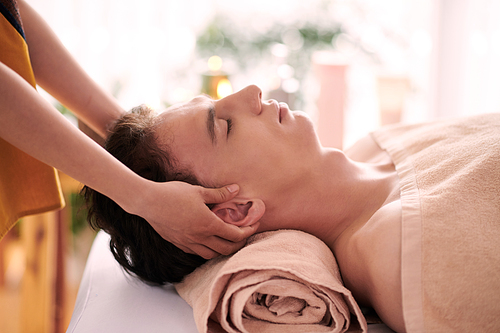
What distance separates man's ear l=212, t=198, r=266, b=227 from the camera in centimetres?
105

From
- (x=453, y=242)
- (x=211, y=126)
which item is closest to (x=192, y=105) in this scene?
(x=211, y=126)

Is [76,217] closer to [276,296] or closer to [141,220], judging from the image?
[141,220]

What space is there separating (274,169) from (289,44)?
8.03 feet

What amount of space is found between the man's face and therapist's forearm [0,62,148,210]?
0.27 metres

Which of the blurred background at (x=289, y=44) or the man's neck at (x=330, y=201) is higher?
the blurred background at (x=289, y=44)

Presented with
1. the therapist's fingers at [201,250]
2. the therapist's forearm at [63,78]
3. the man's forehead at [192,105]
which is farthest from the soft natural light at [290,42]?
the therapist's fingers at [201,250]

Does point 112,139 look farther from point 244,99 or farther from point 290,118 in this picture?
point 290,118

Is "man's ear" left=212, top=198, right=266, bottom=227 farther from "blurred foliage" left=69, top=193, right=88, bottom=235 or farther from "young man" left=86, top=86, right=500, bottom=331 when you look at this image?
"blurred foliage" left=69, top=193, right=88, bottom=235

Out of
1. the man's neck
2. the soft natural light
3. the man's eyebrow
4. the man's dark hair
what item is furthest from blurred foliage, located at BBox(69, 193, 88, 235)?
the man's neck

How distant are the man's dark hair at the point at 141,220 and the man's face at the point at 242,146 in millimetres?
41

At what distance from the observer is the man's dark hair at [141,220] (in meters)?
1.06

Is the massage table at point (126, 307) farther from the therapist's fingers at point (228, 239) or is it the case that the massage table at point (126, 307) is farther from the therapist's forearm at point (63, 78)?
the therapist's forearm at point (63, 78)

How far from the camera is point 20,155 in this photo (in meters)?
1.06

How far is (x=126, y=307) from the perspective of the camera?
41.2 inches
